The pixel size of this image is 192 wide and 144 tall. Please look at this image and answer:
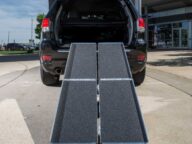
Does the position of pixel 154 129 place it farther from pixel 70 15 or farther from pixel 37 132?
pixel 70 15

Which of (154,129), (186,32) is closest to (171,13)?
(186,32)

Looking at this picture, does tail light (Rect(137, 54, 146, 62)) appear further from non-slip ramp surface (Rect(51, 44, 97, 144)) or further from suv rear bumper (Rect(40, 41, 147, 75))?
non-slip ramp surface (Rect(51, 44, 97, 144))

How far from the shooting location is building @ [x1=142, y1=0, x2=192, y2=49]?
48.1 metres

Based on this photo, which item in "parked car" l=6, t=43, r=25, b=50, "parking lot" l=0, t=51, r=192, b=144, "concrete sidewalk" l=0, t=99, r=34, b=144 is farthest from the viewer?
"parked car" l=6, t=43, r=25, b=50

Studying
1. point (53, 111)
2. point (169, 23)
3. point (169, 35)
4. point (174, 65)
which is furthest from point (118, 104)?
point (169, 23)

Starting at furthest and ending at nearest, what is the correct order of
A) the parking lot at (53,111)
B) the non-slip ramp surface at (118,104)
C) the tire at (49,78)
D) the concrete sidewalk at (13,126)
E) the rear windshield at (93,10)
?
Answer: 1. the tire at (49,78)
2. the rear windshield at (93,10)
3. the parking lot at (53,111)
4. the concrete sidewalk at (13,126)
5. the non-slip ramp surface at (118,104)

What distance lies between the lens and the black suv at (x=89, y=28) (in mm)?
8203

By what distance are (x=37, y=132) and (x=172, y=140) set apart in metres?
1.91

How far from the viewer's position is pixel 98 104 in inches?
217

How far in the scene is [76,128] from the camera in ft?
16.3

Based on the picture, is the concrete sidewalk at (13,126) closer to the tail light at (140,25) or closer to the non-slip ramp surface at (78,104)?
the non-slip ramp surface at (78,104)

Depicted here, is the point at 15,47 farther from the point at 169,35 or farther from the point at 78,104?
the point at 78,104

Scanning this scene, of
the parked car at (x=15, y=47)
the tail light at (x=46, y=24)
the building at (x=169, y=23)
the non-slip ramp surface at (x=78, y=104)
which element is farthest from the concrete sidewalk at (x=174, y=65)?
the parked car at (x=15, y=47)

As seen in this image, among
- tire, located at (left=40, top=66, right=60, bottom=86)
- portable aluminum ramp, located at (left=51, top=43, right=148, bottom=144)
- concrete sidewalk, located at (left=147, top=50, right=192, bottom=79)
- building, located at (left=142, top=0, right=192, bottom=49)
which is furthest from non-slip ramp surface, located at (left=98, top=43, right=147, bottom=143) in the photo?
building, located at (left=142, top=0, right=192, bottom=49)
